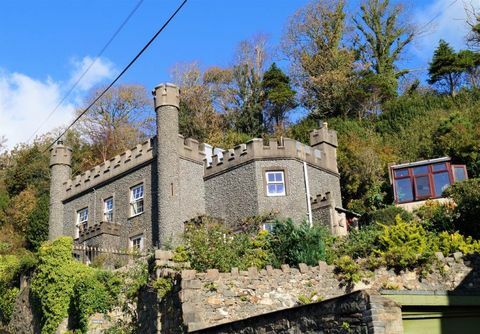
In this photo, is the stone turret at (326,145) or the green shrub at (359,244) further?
the stone turret at (326,145)

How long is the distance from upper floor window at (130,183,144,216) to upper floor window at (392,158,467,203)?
12.1 meters

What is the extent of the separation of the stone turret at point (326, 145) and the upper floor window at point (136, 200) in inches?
348

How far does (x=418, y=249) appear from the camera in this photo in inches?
723

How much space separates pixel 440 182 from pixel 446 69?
15.8 meters

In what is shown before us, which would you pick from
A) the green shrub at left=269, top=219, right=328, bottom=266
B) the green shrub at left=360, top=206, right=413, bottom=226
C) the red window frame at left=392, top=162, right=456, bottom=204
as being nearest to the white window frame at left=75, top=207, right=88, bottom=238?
the green shrub at left=360, top=206, right=413, bottom=226

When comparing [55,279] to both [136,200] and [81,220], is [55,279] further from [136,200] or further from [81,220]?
[81,220]

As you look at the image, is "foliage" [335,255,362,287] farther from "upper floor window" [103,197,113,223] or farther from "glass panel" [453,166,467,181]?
"upper floor window" [103,197,113,223]

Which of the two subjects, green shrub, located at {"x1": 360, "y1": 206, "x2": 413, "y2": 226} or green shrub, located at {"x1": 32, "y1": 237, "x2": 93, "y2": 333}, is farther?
green shrub, located at {"x1": 360, "y1": 206, "x2": 413, "y2": 226}

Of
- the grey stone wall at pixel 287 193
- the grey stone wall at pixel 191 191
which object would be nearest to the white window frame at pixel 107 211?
the grey stone wall at pixel 191 191

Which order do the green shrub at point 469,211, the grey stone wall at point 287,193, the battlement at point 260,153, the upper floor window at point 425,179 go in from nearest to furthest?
the green shrub at point 469,211, the grey stone wall at point 287,193, the battlement at point 260,153, the upper floor window at point 425,179

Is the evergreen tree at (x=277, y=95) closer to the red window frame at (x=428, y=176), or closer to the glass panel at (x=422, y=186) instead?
the red window frame at (x=428, y=176)

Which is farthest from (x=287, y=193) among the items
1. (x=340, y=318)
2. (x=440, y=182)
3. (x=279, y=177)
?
(x=340, y=318)

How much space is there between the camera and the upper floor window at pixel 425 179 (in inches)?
1146

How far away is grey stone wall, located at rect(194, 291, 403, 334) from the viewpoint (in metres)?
7.90
